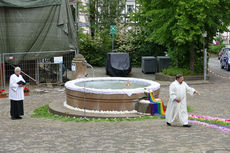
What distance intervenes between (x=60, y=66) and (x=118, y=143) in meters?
13.6

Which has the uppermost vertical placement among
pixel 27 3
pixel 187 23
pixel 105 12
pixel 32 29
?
pixel 105 12

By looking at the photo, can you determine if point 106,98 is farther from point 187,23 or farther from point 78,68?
point 187,23

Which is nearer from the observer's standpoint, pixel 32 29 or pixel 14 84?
pixel 14 84

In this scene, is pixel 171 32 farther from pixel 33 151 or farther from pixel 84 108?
pixel 33 151

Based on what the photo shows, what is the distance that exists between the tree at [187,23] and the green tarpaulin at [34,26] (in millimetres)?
5530

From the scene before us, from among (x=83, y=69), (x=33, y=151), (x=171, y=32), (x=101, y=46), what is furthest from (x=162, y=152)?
(x=101, y=46)

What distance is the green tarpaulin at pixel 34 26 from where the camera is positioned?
22.6m

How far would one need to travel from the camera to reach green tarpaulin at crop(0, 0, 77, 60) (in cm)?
2258

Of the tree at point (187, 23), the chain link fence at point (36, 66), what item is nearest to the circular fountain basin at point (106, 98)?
the chain link fence at point (36, 66)

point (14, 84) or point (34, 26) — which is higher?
point (34, 26)

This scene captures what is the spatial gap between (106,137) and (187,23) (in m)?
14.9

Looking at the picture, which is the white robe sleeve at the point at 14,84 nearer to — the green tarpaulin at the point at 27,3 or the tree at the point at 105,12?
the green tarpaulin at the point at 27,3

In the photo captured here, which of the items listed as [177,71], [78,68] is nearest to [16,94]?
[78,68]

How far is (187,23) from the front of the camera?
→ 23141 mm
